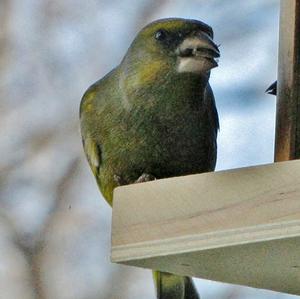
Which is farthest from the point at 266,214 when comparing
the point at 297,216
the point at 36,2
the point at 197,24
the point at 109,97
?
the point at 36,2

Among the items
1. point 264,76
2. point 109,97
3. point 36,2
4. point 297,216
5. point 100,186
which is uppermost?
point 36,2

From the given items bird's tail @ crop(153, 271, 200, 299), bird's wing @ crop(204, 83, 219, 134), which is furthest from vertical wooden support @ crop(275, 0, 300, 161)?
bird's tail @ crop(153, 271, 200, 299)

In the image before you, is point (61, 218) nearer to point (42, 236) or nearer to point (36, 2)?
point (42, 236)

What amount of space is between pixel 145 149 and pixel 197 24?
312mm

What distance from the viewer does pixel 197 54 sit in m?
2.21

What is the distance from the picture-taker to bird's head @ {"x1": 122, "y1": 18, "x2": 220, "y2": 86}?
7.19 ft

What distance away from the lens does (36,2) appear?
16.3ft

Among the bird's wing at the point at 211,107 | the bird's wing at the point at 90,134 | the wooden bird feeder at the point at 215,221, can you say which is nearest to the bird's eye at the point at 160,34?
the bird's wing at the point at 211,107

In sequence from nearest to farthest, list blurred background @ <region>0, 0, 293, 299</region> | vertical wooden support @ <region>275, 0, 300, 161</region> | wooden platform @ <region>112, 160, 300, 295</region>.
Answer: wooden platform @ <region>112, 160, 300, 295</region> → vertical wooden support @ <region>275, 0, 300, 161</region> → blurred background @ <region>0, 0, 293, 299</region>

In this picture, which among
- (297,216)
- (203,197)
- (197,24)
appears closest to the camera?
(297,216)

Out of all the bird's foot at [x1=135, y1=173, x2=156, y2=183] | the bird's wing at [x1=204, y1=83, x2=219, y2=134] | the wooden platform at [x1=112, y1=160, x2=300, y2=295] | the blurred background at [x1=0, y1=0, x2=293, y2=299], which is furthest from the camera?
the blurred background at [x1=0, y1=0, x2=293, y2=299]

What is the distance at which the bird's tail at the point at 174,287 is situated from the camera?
2.53 m

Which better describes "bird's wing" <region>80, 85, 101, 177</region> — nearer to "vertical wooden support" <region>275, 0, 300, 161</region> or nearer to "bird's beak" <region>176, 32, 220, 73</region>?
"bird's beak" <region>176, 32, 220, 73</region>

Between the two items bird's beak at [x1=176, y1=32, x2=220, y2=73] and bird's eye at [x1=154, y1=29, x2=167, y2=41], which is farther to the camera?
bird's eye at [x1=154, y1=29, x2=167, y2=41]
